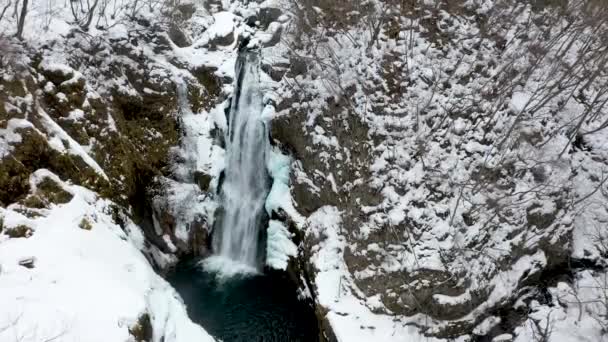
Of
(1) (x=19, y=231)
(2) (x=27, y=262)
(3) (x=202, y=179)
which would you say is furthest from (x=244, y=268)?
(2) (x=27, y=262)

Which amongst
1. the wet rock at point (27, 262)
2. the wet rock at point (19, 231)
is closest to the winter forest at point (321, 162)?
the wet rock at point (19, 231)

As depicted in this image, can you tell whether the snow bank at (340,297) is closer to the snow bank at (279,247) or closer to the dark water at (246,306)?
the snow bank at (279,247)

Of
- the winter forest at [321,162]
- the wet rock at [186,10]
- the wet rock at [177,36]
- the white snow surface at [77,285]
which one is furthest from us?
the wet rock at [186,10]

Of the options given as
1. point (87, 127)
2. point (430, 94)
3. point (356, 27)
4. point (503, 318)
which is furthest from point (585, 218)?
point (87, 127)

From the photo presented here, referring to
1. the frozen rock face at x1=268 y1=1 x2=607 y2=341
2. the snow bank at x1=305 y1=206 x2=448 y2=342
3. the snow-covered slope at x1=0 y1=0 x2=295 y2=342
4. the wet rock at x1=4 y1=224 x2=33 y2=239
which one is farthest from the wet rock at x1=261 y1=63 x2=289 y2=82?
the wet rock at x1=4 y1=224 x2=33 y2=239

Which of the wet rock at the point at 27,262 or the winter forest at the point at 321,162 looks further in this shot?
the winter forest at the point at 321,162

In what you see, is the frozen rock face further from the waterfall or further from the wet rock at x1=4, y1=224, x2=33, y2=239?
the wet rock at x1=4, y1=224, x2=33, y2=239
